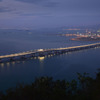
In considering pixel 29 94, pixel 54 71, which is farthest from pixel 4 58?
pixel 29 94

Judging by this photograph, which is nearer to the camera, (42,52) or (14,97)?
(14,97)

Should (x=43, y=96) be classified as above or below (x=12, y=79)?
above

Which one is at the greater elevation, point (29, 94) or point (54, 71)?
point (29, 94)

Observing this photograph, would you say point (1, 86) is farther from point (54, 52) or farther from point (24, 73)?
point (54, 52)

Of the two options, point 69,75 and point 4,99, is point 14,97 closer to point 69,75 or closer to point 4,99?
point 4,99

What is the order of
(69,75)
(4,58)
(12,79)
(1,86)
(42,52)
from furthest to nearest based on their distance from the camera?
1. (42,52)
2. (4,58)
3. (69,75)
4. (12,79)
5. (1,86)

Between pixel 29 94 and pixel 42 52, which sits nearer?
pixel 29 94

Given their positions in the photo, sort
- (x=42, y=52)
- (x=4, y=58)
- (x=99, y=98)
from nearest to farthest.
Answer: (x=99, y=98) < (x=4, y=58) < (x=42, y=52)

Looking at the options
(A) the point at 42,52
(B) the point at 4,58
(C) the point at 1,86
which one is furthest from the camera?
(A) the point at 42,52

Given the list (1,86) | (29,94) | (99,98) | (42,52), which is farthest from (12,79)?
(42,52)
